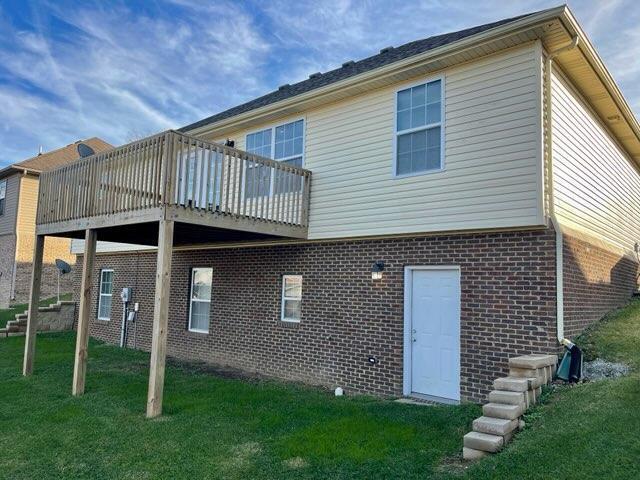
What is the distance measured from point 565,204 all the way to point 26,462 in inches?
313

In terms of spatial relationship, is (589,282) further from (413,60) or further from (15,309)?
(15,309)

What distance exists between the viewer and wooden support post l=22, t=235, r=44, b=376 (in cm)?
953

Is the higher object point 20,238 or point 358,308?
point 20,238

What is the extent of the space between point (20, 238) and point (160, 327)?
63.3 feet

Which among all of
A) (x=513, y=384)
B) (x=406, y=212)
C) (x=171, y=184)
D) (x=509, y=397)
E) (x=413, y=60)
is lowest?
(x=509, y=397)

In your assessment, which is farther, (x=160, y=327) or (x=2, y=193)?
(x=2, y=193)

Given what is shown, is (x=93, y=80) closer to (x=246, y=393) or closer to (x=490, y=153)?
(x=246, y=393)

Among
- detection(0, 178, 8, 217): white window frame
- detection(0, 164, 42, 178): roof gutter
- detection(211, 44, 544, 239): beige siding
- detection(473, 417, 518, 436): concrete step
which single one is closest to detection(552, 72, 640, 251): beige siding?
detection(211, 44, 544, 239): beige siding

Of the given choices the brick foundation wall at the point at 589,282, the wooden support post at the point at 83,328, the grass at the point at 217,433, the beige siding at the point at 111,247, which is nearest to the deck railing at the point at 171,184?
the wooden support post at the point at 83,328

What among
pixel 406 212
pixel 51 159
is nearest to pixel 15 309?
pixel 51 159

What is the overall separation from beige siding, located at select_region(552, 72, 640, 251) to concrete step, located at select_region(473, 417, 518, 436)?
3303mm

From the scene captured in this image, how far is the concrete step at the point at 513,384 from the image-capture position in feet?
17.3

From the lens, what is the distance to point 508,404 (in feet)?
17.0

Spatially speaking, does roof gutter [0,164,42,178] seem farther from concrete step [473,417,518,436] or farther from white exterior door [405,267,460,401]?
concrete step [473,417,518,436]
